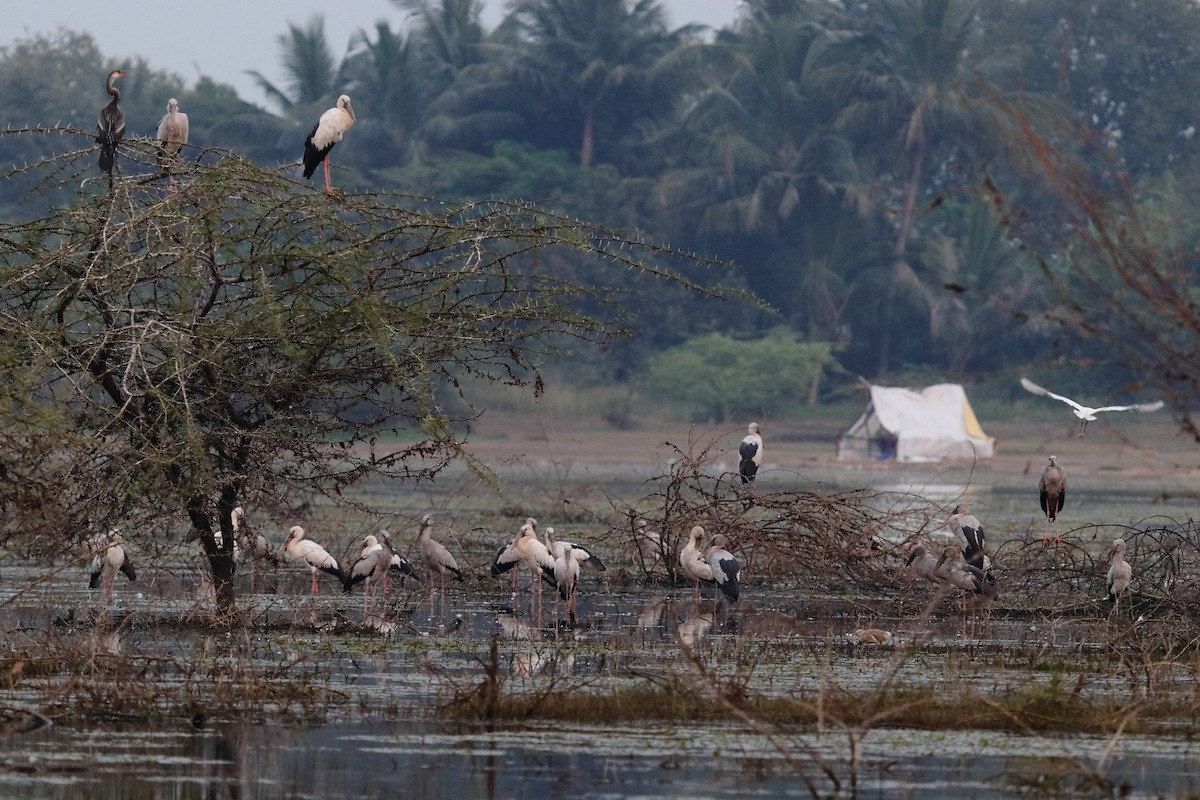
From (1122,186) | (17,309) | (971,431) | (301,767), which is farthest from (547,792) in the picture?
(971,431)

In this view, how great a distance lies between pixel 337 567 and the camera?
14.9 metres

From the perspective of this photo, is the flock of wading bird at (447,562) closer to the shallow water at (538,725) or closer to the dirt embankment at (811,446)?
the shallow water at (538,725)

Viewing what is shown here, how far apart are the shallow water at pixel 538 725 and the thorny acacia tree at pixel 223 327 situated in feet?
→ 2.87

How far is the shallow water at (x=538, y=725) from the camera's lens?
23.6 feet

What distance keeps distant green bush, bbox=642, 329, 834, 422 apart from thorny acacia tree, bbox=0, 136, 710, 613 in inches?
Result: 1581

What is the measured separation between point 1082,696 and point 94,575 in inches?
303

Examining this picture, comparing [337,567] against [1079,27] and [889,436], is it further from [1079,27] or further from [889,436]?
[1079,27]

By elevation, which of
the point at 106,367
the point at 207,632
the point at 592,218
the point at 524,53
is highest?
the point at 524,53

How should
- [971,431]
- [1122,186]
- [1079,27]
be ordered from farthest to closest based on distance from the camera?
[1079,27], [971,431], [1122,186]

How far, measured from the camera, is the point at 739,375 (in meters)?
52.1

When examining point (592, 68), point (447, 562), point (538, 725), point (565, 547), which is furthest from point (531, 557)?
point (592, 68)

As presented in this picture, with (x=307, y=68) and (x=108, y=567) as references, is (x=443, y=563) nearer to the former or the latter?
(x=108, y=567)

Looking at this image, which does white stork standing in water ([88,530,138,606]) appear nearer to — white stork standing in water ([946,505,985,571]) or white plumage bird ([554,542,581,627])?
white plumage bird ([554,542,581,627])

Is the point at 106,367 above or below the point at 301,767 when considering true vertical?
above
